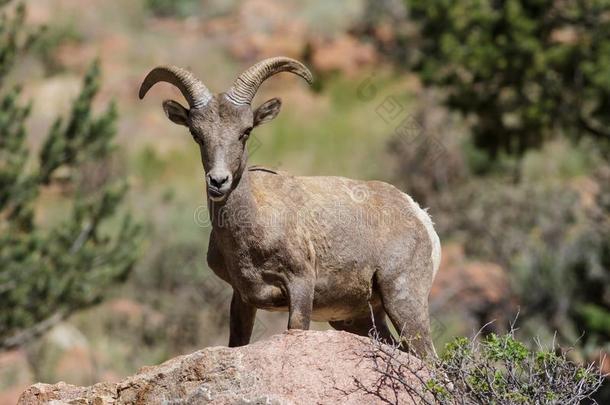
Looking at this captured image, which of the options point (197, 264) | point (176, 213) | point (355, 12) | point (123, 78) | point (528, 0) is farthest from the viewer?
point (355, 12)

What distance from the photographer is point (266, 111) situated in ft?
25.1

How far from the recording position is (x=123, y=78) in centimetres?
3456

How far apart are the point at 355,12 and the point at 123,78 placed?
10.5 meters

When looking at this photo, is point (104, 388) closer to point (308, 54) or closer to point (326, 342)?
point (326, 342)

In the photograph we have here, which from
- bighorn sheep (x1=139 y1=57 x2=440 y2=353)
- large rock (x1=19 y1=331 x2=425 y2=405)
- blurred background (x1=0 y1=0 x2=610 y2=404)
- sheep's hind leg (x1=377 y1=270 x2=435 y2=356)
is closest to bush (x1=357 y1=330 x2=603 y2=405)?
large rock (x1=19 y1=331 x2=425 y2=405)

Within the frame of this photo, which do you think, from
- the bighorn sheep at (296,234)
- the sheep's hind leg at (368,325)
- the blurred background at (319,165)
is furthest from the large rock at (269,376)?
the sheep's hind leg at (368,325)

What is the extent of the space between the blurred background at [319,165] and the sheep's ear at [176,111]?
2067mm

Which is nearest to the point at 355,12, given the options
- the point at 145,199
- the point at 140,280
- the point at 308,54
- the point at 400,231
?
the point at 308,54

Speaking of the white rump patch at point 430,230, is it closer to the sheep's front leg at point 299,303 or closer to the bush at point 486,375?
the sheep's front leg at point 299,303

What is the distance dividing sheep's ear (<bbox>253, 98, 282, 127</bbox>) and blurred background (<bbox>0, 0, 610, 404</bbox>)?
5.99ft

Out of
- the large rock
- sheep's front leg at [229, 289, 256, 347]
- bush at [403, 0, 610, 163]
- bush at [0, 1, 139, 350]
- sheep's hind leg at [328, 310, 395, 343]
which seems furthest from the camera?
bush at [403, 0, 610, 163]

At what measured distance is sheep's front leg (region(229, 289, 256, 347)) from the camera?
7418mm

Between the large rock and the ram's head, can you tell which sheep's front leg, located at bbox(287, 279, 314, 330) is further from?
the ram's head

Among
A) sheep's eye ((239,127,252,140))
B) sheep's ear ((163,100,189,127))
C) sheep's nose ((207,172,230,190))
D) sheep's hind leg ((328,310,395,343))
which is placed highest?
sheep's ear ((163,100,189,127))
